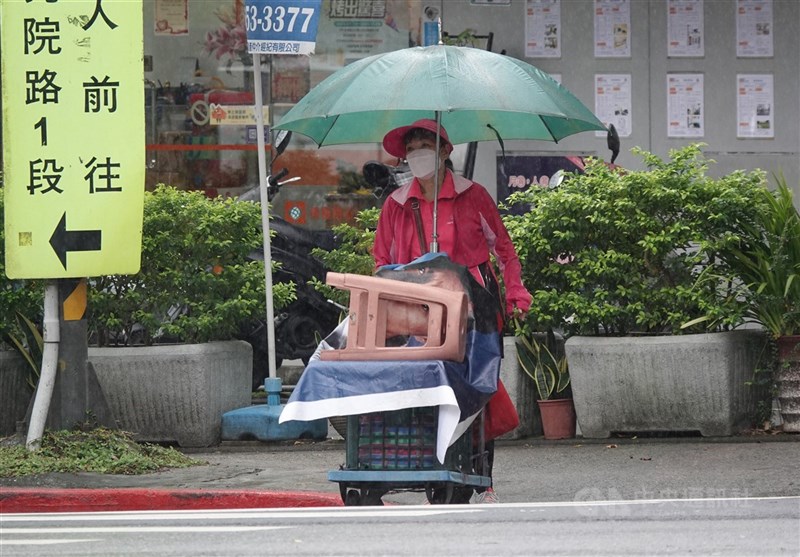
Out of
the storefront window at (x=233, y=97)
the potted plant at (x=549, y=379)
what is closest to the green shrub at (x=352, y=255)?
the potted plant at (x=549, y=379)

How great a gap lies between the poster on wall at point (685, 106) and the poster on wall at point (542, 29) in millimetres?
1223

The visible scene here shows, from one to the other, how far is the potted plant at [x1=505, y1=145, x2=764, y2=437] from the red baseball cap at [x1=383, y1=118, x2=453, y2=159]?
2158 millimetres

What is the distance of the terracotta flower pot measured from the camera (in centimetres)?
1006

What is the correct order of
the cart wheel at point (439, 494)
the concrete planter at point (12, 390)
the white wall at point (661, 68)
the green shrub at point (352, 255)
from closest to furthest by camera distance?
the cart wheel at point (439, 494), the concrete planter at point (12, 390), the green shrub at point (352, 255), the white wall at point (661, 68)

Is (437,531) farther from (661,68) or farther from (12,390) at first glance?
(661,68)

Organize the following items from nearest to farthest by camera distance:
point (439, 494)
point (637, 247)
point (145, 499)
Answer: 1. point (439, 494)
2. point (145, 499)
3. point (637, 247)

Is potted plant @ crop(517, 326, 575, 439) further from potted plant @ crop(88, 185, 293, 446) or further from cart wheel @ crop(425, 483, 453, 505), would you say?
cart wheel @ crop(425, 483, 453, 505)

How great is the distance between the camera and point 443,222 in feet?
25.3

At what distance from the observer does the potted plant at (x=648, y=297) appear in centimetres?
963

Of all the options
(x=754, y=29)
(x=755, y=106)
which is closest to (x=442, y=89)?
(x=755, y=106)

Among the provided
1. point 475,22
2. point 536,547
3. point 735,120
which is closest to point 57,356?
point 536,547

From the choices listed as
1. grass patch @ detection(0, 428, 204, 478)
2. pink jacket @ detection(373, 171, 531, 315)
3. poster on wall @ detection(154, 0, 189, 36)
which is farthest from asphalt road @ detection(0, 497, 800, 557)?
poster on wall @ detection(154, 0, 189, 36)

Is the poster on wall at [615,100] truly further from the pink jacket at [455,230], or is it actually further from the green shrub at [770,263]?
the pink jacket at [455,230]

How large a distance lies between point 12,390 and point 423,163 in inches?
151
